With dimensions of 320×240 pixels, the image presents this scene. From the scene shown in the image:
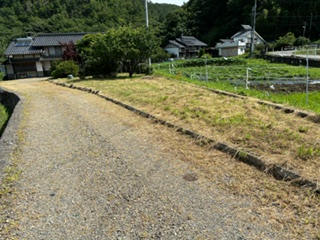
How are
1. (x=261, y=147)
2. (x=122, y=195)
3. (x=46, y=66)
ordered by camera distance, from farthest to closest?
(x=46, y=66)
(x=261, y=147)
(x=122, y=195)

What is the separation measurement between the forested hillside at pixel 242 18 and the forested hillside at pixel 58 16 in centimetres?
1295

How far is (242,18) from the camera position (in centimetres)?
5809

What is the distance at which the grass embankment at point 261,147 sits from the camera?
2334 millimetres

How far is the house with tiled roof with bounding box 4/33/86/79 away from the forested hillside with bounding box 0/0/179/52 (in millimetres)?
15206

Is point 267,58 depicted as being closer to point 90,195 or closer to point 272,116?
point 272,116

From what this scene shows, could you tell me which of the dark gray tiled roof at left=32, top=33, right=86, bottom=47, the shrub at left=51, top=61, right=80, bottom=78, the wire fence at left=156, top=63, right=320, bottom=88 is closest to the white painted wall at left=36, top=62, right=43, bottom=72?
the dark gray tiled roof at left=32, top=33, right=86, bottom=47

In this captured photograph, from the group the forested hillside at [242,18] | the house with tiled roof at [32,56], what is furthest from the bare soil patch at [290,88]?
Answer: the forested hillside at [242,18]

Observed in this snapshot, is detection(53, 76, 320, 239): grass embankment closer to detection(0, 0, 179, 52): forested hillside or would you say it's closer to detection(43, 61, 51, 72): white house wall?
detection(43, 61, 51, 72): white house wall

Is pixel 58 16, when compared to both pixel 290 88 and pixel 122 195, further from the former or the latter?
pixel 122 195

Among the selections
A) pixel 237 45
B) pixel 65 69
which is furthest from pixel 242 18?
pixel 65 69

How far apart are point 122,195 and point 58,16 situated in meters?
51.7

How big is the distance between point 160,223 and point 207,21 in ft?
223

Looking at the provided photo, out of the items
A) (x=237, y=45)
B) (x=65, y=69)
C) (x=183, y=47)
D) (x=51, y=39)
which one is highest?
(x=51, y=39)

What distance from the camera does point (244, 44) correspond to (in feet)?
152
